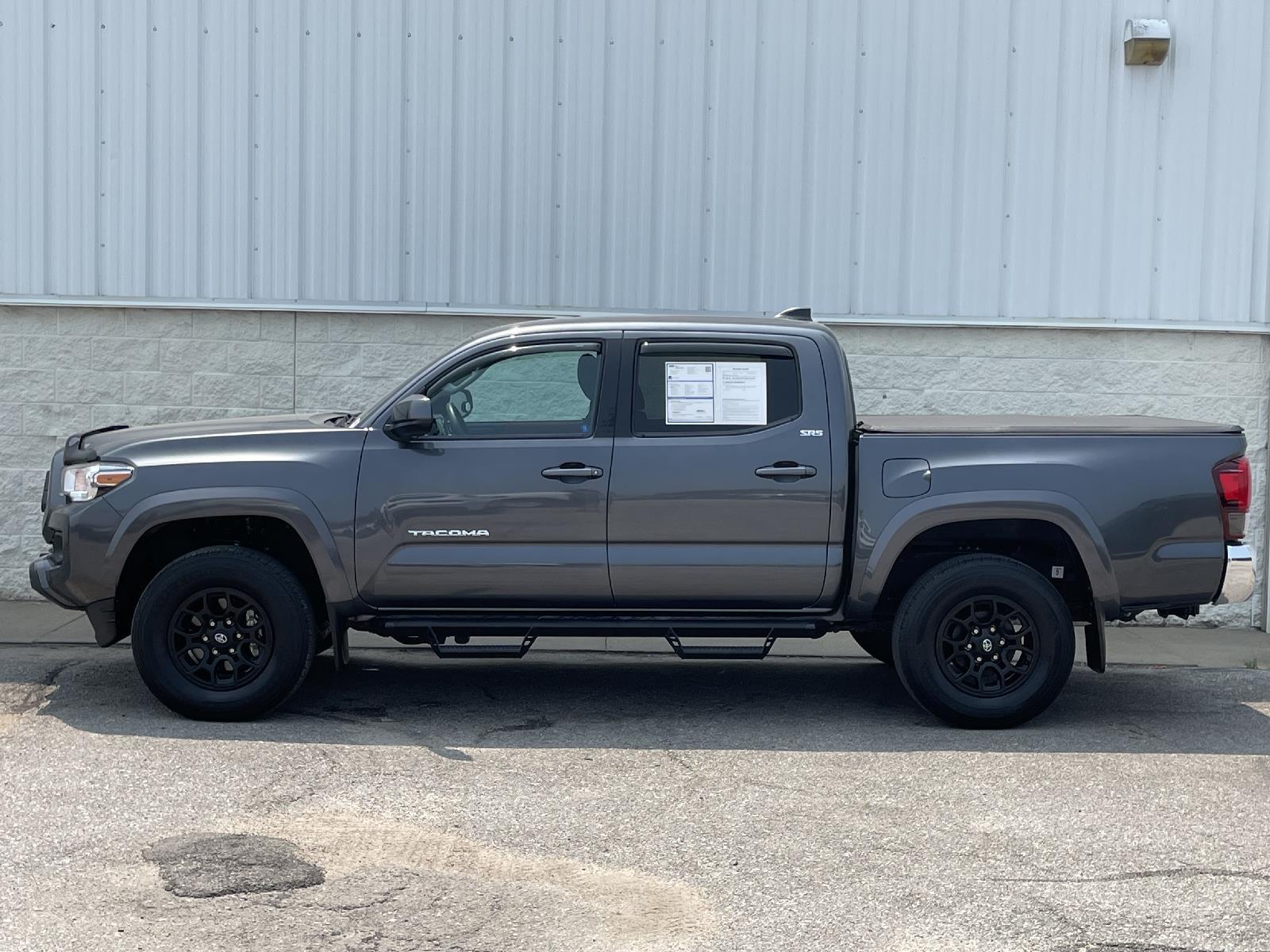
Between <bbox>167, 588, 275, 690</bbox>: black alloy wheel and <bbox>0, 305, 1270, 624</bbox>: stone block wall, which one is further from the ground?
<bbox>0, 305, 1270, 624</bbox>: stone block wall

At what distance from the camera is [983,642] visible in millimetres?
7148

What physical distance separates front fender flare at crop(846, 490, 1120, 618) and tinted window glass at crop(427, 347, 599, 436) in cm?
151

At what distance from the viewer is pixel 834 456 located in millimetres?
7055

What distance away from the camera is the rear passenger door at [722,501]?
7023 millimetres

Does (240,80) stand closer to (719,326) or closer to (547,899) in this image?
(719,326)

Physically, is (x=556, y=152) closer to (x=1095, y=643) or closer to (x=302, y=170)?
(x=302, y=170)

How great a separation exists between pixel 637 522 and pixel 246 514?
185cm

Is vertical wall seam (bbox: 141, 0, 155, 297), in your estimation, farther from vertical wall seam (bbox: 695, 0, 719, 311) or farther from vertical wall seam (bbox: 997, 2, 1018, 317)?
vertical wall seam (bbox: 997, 2, 1018, 317)

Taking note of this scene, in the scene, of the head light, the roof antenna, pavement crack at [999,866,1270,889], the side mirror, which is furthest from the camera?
the roof antenna

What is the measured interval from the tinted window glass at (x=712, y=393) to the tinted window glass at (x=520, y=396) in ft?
0.86

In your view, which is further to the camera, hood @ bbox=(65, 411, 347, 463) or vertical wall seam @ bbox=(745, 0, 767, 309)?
vertical wall seam @ bbox=(745, 0, 767, 309)

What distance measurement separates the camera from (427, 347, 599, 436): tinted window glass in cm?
716

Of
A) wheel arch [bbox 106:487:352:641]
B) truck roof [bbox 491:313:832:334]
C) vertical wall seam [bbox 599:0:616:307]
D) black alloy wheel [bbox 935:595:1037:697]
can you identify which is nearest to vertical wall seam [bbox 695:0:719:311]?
vertical wall seam [bbox 599:0:616:307]

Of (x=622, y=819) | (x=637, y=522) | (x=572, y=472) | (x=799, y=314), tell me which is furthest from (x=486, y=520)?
(x=799, y=314)
